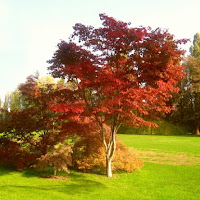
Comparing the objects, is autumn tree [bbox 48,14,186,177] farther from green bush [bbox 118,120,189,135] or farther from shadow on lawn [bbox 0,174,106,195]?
→ green bush [bbox 118,120,189,135]

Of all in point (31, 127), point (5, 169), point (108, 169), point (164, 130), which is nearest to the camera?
point (108, 169)

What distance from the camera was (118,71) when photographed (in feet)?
24.3

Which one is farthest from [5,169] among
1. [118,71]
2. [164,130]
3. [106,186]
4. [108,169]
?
[164,130]

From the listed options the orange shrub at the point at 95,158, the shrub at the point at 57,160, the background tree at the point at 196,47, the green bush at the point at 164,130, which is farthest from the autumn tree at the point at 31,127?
the background tree at the point at 196,47

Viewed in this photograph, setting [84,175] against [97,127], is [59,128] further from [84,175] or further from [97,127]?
[84,175]

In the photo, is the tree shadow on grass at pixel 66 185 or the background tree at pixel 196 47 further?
the background tree at pixel 196 47

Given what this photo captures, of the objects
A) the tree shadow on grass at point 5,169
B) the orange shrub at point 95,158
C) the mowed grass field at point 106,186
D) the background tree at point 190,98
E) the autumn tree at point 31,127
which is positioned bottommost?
the mowed grass field at point 106,186

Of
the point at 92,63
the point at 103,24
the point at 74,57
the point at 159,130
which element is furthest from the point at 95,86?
the point at 159,130

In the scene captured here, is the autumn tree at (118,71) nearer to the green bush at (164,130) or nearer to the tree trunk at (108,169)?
the tree trunk at (108,169)

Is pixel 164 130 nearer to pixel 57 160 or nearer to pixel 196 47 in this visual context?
pixel 196 47

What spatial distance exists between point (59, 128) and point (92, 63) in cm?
278

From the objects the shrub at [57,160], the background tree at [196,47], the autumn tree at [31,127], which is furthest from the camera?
the background tree at [196,47]

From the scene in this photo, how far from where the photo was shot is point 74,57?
7.97 m

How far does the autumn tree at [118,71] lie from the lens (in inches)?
263
